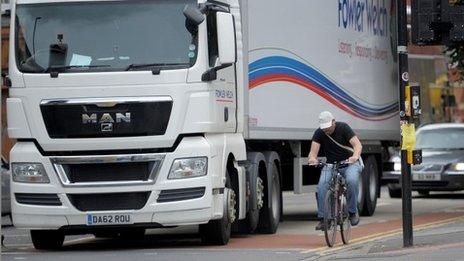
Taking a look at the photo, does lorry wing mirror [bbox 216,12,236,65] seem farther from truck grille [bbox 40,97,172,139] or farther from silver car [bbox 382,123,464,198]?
silver car [bbox 382,123,464,198]

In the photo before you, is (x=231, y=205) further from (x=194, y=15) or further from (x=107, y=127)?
(x=194, y=15)

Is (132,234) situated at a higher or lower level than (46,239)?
lower

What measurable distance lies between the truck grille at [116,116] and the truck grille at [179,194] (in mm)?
723

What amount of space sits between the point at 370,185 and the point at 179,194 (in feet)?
26.9

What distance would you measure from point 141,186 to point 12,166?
1.72 meters

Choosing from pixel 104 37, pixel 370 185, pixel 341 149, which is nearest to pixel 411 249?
pixel 341 149

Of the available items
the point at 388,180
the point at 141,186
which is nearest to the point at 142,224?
the point at 141,186

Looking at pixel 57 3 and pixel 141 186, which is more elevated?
pixel 57 3

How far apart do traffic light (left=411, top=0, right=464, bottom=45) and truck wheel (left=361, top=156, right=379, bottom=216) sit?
7.82m

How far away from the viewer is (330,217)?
15227 mm

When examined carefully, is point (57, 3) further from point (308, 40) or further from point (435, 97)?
point (435, 97)

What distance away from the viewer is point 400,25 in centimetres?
1451

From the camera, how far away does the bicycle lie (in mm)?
15242

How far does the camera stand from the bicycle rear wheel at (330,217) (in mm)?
15164
